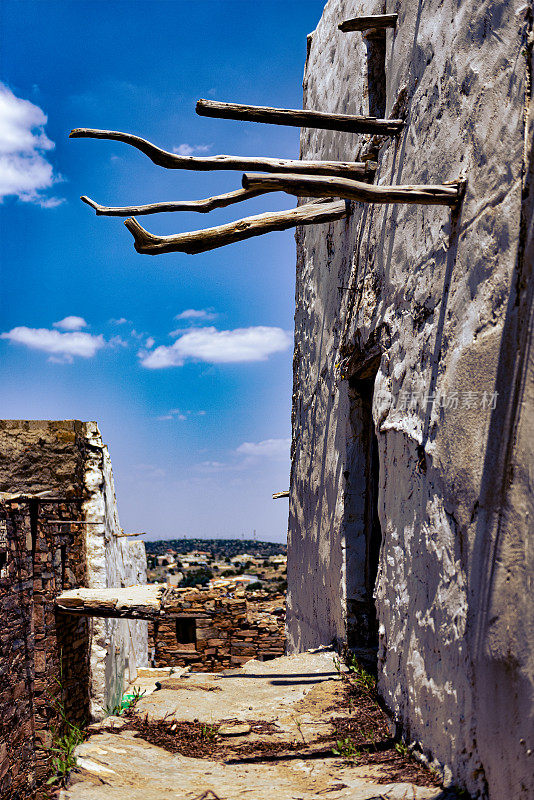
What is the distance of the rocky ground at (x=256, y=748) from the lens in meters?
2.68

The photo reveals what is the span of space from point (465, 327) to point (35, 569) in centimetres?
572

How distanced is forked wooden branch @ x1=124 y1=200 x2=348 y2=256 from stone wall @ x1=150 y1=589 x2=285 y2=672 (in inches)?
442

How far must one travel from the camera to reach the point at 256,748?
333 centimetres

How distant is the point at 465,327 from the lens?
8.68ft

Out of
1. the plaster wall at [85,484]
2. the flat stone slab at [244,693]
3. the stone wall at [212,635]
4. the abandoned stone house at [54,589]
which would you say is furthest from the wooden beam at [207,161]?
the stone wall at [212,635]

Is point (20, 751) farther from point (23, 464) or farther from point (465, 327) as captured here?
A: point (465, 327)

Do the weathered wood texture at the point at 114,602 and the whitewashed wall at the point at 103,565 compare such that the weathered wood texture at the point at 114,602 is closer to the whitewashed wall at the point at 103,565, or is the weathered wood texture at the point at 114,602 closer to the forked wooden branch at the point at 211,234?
the whitewashed wall at the point at 103,565

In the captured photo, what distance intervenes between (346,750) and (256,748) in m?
0.48

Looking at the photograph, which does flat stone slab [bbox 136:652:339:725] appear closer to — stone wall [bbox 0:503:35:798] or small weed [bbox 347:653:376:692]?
small weed [bbox 347:653:376:692]

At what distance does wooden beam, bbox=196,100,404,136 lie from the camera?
3.22 meters

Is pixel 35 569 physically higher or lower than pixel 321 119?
lower

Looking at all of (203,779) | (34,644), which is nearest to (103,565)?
(34,644)

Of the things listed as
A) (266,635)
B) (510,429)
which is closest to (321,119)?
(510,429)

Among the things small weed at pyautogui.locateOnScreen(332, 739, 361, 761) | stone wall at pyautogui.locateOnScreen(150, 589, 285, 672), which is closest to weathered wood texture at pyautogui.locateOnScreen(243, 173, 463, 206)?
small weed at pyautogui.locateOnScreen(332, 739, 361, 761)
